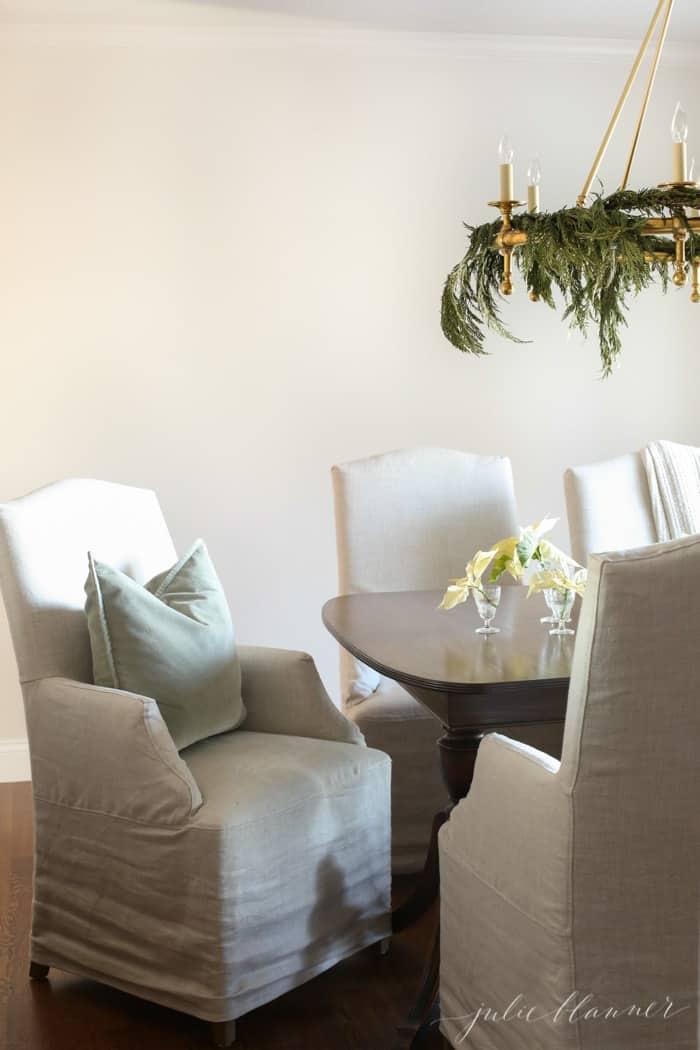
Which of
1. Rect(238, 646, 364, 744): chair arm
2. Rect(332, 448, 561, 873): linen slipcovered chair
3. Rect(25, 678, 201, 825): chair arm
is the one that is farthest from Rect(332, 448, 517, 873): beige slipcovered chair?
Rect(25, 678, 201, 825): chair arm

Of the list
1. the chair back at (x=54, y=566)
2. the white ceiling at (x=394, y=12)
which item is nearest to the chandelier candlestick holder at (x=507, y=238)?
the chair back at (x=54, y=566)

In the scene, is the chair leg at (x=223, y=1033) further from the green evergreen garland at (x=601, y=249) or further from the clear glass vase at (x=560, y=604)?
the green evergreen garland at (x=601, y=249)

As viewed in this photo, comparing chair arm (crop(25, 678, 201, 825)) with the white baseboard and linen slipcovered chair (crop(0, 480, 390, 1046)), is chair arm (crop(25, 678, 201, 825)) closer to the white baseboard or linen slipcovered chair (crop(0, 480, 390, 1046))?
linen slipcovered chair (crop(0, 480, 390, 1046))

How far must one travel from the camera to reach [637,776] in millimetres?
1645

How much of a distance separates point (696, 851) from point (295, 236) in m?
2.87

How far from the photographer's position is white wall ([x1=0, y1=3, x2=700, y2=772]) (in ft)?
12.7

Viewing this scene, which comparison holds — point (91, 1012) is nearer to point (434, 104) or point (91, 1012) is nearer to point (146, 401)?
point (146, 401)

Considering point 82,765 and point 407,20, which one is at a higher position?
→ point 407,20

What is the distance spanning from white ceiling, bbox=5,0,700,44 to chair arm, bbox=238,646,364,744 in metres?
2.21

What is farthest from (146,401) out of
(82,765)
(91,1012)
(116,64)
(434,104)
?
(91,1012)

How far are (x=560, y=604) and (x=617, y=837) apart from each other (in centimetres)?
81

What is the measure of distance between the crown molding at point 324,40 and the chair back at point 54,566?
1.85 m

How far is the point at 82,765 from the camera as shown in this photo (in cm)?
235

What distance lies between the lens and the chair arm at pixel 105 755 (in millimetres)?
2219
